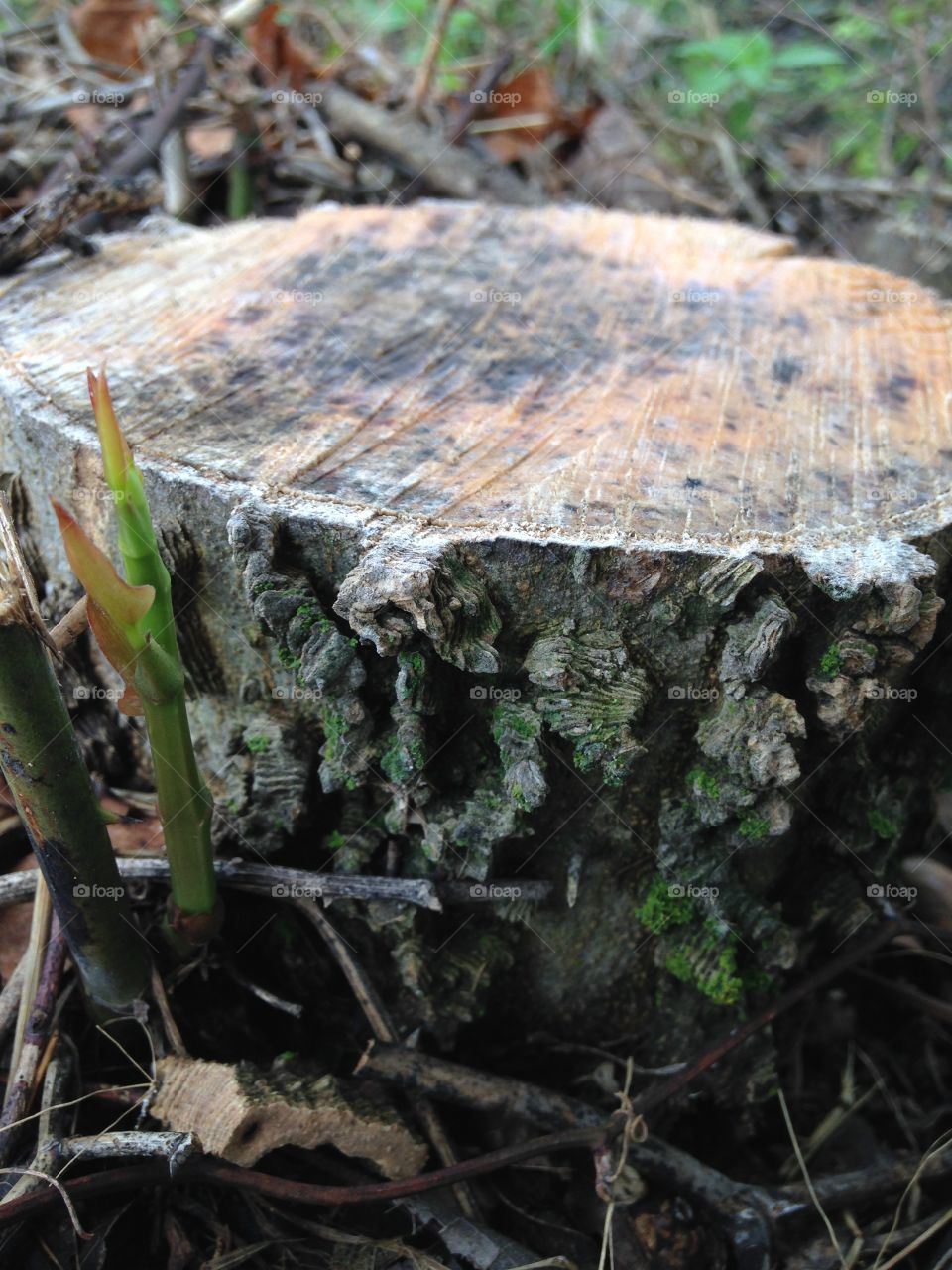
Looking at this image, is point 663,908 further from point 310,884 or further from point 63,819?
point 63,819

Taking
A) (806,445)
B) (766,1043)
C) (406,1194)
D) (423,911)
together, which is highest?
(806,445)

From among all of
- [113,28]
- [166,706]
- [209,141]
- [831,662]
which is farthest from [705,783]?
[113,28]

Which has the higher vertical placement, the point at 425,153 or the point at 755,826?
the point at 425,153

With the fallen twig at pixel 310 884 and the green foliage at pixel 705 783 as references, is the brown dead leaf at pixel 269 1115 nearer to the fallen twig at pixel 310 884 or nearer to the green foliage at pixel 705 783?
the fallen twig at pixel 310 884

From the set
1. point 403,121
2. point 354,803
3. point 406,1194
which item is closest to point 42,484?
point 354,803

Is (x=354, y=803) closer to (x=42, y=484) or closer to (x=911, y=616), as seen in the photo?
(x=42, y=484)

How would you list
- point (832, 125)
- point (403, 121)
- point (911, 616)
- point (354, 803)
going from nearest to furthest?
point (911, 616) < point (354, 803) < point (403, 121) < point (832, 125)
